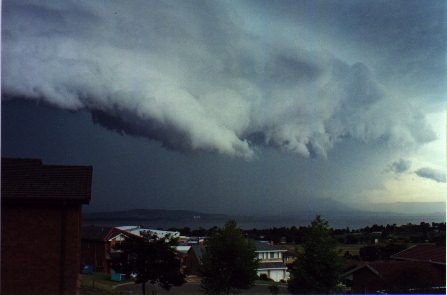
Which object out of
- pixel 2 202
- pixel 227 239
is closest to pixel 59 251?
pixel 2 202

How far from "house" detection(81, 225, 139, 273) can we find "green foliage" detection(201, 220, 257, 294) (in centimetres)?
137

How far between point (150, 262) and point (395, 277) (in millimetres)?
4072

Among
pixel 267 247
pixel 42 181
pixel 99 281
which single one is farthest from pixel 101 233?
pixel 267 247

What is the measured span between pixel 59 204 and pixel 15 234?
60cm

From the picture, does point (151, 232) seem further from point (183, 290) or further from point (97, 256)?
point (183, 290)

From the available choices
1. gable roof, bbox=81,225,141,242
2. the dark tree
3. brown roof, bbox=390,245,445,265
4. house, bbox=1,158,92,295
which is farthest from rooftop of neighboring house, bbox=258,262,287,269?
house, bbox=1,158,92,295

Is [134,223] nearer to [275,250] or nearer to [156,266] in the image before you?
[156,266]

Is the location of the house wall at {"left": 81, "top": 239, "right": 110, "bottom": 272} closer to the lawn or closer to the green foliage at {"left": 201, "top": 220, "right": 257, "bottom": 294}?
the lawn

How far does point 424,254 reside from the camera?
24.5 ft

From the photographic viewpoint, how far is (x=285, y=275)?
7.57 meters

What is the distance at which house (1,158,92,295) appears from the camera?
5.12 metres

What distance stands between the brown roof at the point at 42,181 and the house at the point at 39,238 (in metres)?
0.01

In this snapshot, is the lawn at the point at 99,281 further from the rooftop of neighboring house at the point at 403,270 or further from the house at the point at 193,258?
the rooftop of neighboring house at the point at 403,270

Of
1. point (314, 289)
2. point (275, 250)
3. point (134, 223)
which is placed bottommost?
point (314, 289)
